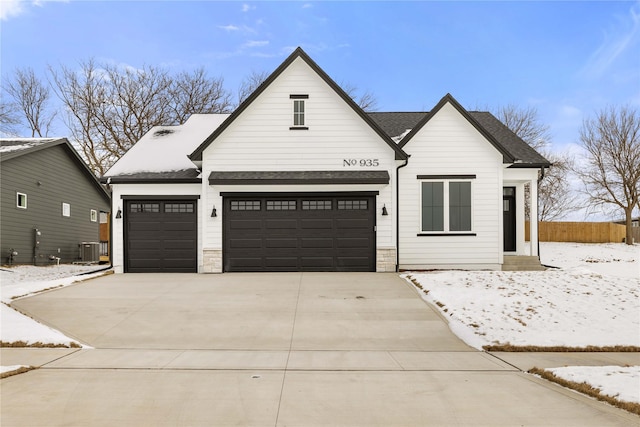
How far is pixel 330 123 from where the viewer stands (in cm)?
1500

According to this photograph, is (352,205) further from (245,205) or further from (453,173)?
(453,173)

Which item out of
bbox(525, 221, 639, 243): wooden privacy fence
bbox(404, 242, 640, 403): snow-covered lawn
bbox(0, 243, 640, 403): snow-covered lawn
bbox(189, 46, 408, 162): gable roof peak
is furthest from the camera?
bbox(525, 221, 639, 243): wooden privacy fence

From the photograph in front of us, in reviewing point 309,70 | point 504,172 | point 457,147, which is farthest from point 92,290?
point 504,172

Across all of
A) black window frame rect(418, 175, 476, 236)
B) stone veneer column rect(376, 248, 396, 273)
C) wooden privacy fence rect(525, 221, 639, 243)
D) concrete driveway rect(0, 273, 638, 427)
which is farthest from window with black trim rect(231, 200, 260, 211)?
wooden privacy fence rect(525, 221, 639, 243)

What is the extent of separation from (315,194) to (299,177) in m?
0.92

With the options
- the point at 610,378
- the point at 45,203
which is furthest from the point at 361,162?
the point at 45,203

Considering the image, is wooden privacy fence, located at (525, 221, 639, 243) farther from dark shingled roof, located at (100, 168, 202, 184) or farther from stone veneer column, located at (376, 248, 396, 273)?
dark shingled roof, located at (100, 168, 202, 184)

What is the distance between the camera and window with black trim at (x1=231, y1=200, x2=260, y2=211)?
14.9 meters

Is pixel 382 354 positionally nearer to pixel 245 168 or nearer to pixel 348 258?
pixel 348 258

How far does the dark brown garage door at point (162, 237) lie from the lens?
50.0 ft

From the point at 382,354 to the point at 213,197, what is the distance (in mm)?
9532

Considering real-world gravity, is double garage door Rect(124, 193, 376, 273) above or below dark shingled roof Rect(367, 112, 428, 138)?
below

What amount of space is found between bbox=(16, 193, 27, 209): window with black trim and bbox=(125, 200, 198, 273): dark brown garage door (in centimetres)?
833

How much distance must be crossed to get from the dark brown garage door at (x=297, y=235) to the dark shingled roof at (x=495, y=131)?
14.7 ft
